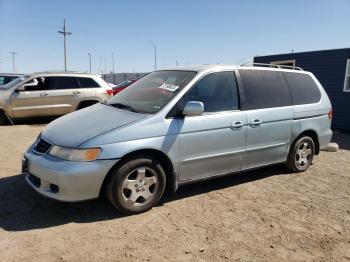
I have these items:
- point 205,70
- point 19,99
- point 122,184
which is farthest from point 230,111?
point 19,99

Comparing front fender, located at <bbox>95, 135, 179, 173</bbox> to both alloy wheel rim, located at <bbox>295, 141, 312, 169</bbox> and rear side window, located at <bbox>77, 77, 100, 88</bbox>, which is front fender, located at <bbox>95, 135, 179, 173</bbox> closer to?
alloy wheel rim, located at <bbox>295, 141, 312, 169</bbox>

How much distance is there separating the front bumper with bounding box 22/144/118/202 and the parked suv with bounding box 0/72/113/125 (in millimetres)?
7673

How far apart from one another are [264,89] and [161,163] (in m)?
2.08

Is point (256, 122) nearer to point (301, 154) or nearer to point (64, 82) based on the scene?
point (301, 154)

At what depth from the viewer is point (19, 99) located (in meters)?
10.9

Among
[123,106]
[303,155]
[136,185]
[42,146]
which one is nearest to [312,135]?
[303,155]

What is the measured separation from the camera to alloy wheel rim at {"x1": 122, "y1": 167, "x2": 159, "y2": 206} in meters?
4.08

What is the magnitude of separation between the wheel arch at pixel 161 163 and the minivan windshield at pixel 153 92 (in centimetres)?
50

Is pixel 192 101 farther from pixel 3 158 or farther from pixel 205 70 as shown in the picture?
pixel 3 158

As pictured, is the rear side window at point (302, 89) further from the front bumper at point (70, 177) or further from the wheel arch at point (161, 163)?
the front bumper at point (70, 177)

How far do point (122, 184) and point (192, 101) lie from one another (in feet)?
4.31

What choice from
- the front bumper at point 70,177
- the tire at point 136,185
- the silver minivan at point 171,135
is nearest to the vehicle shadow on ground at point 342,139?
the silver minivan at point 171,135

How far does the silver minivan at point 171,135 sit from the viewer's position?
3865mm

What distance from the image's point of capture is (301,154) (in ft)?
19.8
